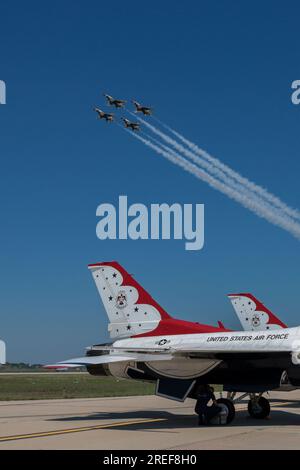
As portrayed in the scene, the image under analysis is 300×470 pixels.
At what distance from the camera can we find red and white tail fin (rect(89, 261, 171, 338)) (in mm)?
22000

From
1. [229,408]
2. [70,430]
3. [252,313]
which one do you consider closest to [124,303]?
[229,408]

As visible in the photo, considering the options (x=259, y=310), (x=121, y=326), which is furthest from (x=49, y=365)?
(x=259, y=310)

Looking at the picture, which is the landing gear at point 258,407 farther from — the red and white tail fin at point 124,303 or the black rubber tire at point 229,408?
the red and white tail fin at point 124,303

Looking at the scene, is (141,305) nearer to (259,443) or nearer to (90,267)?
(90,267)

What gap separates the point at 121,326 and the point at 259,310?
19779 millimetres

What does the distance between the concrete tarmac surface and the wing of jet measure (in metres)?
1.15

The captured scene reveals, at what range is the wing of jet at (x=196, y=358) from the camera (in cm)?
1822

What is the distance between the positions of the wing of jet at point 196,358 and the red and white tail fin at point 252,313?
60.7 feet

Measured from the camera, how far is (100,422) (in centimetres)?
1967

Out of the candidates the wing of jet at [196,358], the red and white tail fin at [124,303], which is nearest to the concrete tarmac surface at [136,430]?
the wing of jet at [196,358]

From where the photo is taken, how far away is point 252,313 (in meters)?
40.2

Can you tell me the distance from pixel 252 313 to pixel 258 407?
20.6 metres

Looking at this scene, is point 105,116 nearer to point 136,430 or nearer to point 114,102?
point 114,102

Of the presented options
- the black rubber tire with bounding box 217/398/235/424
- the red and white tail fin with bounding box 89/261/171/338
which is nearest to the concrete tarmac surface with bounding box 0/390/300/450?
the black rubber tire with bounding box 217/398/235/424
